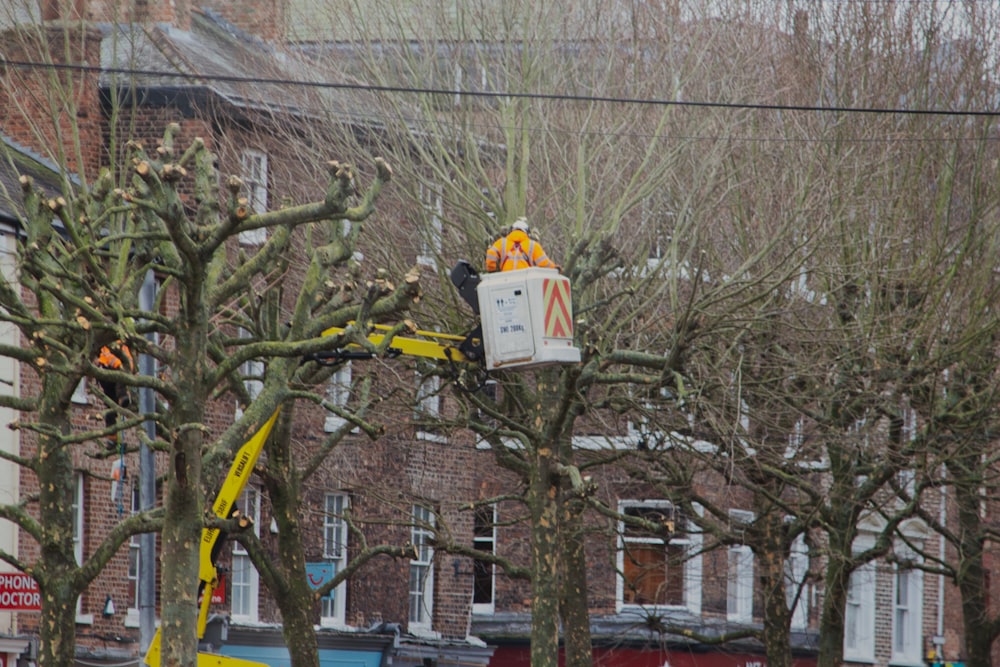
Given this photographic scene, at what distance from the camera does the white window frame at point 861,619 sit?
3725 centimetres

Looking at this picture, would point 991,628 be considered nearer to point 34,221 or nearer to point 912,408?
point 912,408

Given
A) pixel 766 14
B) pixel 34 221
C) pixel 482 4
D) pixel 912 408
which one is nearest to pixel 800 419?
pixel 912 408

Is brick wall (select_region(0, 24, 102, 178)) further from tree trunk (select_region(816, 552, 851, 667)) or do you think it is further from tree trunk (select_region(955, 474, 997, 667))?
tree trunk (select_region(955, 474, 997, 667))

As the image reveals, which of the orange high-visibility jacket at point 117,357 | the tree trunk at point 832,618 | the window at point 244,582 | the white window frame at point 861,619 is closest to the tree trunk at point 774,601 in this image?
the tree trunk at point 832,618

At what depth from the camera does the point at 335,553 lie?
2862cm

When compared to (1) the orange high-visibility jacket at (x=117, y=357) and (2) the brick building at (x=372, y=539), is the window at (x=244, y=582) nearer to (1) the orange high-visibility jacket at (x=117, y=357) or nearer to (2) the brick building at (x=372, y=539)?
(2) the brick building at (x=372, y=539)

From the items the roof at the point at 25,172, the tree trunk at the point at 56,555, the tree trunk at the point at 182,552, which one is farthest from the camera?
the roof at the point at 25,172

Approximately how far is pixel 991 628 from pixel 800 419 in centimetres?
597

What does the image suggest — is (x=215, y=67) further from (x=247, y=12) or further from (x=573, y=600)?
(x=573, y=600)

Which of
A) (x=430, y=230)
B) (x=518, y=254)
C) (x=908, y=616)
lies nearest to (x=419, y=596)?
(x=430, y=230)

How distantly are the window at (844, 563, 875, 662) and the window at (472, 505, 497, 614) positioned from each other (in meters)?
9.12

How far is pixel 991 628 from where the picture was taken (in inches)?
1006

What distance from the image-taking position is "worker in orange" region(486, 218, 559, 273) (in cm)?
1570

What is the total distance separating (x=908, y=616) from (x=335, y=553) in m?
15.9
